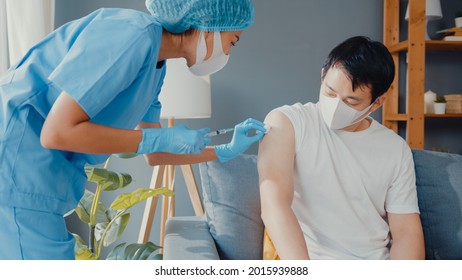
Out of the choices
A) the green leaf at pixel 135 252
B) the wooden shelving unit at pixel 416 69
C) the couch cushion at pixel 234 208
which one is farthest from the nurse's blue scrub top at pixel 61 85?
the wooden shelving unit at pixel 416 69

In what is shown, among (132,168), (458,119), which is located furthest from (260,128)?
(458,119)

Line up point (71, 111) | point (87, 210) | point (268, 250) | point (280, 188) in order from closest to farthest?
point (71, 111)
point (280, 188)
point (268, 250)
point (87, 210)

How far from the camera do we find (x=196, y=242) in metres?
1.52

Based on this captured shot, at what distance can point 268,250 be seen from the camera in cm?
159

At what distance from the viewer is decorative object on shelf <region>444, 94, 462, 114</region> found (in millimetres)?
3057

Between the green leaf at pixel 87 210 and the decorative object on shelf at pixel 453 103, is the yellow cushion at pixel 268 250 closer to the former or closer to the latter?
the green leaf at pixel 87 210

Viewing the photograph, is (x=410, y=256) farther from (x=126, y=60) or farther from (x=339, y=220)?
(x=126, y=60)

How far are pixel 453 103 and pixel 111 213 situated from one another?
6.74 ft

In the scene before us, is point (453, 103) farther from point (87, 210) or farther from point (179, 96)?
point (87, 210)

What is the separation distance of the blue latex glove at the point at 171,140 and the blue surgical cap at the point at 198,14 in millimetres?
236

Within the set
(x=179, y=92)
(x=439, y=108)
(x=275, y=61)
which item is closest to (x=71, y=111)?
(x=179, y=92)

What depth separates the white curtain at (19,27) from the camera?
2.28m

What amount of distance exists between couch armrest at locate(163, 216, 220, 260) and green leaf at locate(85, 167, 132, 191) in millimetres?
326
